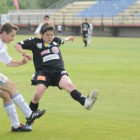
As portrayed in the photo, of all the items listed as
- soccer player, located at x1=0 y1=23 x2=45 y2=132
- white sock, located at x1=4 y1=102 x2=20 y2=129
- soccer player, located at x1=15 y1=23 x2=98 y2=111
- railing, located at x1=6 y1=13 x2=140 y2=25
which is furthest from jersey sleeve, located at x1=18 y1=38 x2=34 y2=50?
railing, located at x1=6 y1=13 x2=140 y2=25

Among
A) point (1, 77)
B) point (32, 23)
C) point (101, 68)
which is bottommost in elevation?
point (32, 23)

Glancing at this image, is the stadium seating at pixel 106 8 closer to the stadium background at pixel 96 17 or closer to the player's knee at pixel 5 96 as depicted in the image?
the stadium background at pixel 96 17

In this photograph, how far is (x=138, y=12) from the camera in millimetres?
62562

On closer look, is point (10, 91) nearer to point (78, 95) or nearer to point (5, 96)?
point (5, 96)

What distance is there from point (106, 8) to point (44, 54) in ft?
194

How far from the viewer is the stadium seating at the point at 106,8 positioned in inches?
2586

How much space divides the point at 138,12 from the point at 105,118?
2100 inches

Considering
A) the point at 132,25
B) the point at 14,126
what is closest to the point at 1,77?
the point at 14,126

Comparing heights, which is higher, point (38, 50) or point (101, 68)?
point (38, 50)

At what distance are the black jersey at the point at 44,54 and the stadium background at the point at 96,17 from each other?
48957 mm

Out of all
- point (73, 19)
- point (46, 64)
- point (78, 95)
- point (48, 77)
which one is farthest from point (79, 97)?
point (73, 19)

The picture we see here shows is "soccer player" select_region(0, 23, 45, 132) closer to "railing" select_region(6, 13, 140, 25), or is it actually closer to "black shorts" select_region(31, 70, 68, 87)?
"black shorts" select_region(31, 70, 68, 87)

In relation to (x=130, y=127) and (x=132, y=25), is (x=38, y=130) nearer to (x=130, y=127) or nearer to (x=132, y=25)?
(x=130, y=127)

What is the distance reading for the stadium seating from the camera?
65688 millimetres
